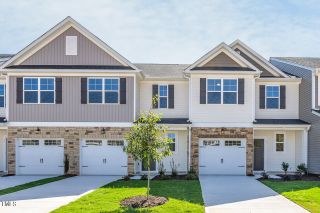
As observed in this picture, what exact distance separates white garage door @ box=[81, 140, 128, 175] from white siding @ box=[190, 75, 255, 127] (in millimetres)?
4474

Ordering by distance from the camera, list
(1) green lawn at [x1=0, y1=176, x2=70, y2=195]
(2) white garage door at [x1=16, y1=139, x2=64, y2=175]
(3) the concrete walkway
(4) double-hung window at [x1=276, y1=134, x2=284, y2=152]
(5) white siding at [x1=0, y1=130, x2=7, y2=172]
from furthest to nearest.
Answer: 1. (5) white siding at [x1=0, y1=130, x2=7, y2=172]
2. (4) double-hung window at [x1=276, y1=134, x2=284, y2=152]
3. (2) white garage door at [x1=16, y1=139, x2=64, y2=175]
4. (3) the concrete walkway
5. (1) green lawn at [x1=0, y1=176, x2=70, y2=195]

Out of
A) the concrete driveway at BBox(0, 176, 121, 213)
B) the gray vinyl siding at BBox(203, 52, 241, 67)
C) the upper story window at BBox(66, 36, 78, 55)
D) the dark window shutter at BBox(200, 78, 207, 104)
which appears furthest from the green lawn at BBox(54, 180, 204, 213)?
the upper story window at BBox(66, 36, 78, 55)

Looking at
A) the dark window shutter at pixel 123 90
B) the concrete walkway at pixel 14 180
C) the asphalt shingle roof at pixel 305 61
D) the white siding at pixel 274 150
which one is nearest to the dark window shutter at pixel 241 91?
the white siding at pixel 274 150

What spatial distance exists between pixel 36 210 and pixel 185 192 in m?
5.51

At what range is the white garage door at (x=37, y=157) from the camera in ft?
68.3

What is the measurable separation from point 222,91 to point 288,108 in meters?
4.52

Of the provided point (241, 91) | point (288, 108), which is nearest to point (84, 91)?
point (241, 91)

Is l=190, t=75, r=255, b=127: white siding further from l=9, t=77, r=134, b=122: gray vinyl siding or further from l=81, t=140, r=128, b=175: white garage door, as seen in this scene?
l=81, t=140, r=128, b=175: white garage door

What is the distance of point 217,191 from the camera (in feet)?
48.3

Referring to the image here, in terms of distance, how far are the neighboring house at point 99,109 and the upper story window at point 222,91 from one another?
0.05m

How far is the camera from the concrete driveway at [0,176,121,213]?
1174 cm

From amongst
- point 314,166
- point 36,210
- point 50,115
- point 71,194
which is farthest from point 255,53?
point 36,210

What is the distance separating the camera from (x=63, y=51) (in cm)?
2077

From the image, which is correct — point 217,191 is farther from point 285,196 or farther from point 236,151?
point 236,151
